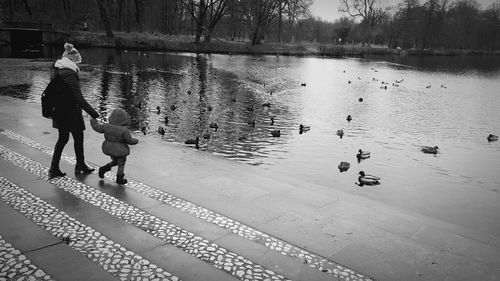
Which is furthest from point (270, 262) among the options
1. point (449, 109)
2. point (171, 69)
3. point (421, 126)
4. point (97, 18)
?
point (97, 18)

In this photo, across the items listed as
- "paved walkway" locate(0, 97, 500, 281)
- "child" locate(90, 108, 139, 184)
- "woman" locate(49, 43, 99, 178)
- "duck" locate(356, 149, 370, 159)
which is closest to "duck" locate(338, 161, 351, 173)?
"duck" locate(356, 149, 370, 159)

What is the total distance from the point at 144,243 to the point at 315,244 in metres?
2.18

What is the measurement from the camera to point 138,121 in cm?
1561

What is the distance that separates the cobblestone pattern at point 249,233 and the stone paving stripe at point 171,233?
0.49 meters

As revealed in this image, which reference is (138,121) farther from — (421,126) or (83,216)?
(421,126)

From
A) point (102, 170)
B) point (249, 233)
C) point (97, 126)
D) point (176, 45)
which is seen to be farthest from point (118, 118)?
point (176, 45)

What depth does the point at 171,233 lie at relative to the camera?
17.3ft

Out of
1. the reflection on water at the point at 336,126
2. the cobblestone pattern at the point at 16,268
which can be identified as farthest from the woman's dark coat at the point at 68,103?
the reflection on water at the point at 336,126

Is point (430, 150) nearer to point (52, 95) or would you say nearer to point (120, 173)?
point (120, 173)

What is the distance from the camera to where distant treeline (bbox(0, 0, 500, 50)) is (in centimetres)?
6197

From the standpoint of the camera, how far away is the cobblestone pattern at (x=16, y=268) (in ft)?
13.4

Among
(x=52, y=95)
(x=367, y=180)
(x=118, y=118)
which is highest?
(x=52, y=95)

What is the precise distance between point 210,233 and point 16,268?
2249 millimetres

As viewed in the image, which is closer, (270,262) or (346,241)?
(270,262)
